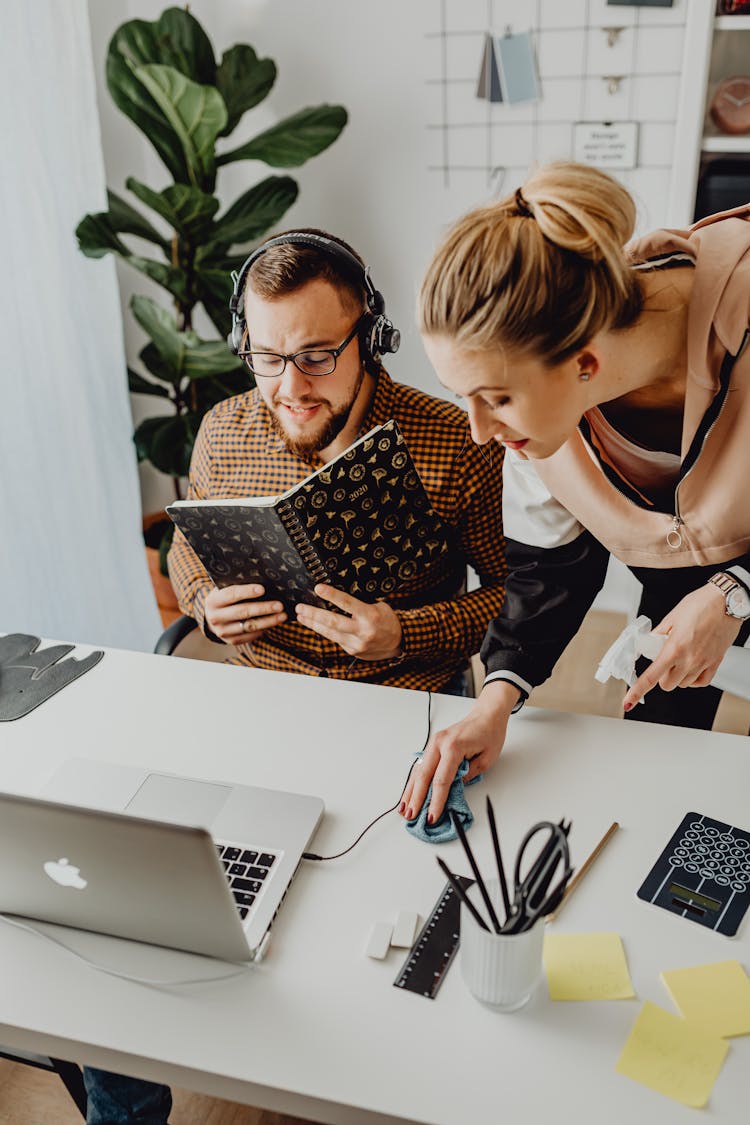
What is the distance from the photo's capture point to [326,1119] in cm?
80

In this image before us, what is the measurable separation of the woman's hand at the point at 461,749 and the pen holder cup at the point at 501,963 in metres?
0.21

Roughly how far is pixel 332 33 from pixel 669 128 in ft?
2.99

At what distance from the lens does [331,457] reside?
1.53 metres

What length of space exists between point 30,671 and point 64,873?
58cm

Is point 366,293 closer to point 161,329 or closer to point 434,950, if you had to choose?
point 434,950

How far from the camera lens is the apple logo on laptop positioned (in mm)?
860

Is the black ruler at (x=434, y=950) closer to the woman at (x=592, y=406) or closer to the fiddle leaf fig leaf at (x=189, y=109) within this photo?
the woman at (x=592, y=406)

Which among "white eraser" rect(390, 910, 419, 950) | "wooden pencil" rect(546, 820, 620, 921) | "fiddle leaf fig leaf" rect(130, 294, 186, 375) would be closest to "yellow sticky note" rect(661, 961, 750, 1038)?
"wooden pencil" rect(546, 820, 620, 921)

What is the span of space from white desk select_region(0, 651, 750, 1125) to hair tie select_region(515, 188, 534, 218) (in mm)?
622

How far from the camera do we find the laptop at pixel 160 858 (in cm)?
80

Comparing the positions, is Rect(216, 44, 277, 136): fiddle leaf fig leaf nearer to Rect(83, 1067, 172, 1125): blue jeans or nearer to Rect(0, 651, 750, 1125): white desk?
Rect(0, 651, 750, 1125): white desk

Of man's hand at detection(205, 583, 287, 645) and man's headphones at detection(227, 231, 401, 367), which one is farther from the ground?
man's headphones at detection(227, 231, 401, 367)

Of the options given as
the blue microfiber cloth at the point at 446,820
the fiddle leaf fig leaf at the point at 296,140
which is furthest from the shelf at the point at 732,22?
the blue microfiber cloth at the point at 446,820

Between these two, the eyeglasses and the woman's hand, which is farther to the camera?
the eyeglasses
